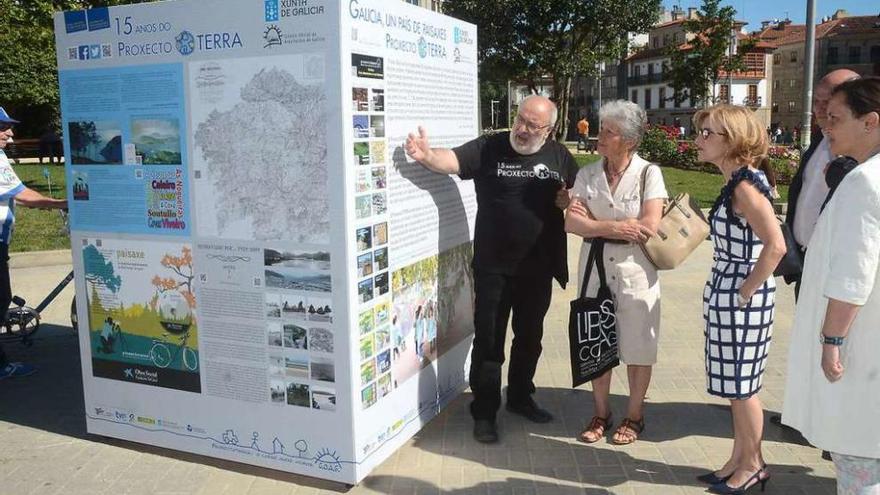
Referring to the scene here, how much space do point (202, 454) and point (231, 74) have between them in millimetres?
2058

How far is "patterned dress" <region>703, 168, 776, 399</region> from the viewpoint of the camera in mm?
3346

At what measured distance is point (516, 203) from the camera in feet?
13.5

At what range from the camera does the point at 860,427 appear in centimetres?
246

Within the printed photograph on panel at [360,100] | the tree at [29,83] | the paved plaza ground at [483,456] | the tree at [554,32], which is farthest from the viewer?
the tree at [554,32]

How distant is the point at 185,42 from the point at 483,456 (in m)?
2.68

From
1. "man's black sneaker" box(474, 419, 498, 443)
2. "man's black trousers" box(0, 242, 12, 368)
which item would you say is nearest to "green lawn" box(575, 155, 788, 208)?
"man's black sneaker" box(474, 419, 498, 443)

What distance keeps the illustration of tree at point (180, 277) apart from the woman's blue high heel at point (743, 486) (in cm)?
282

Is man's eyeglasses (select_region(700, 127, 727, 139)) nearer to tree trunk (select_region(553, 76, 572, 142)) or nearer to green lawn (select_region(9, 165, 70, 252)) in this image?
green lawn (select_region(9, 165, 70, 252))

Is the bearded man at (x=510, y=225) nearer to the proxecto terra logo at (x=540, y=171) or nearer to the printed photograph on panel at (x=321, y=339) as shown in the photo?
the proxecto terra logo at (x=540, y=171)

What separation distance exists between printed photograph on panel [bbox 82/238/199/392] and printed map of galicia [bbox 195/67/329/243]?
0.44m

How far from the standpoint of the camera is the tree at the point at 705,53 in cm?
3831

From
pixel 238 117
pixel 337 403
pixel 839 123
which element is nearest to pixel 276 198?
pixel 238 117

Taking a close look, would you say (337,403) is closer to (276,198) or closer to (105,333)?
(276,198)

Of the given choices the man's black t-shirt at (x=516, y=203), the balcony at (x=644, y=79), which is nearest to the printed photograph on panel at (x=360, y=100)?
the man's black t-shirt at (x=516, y=203)
